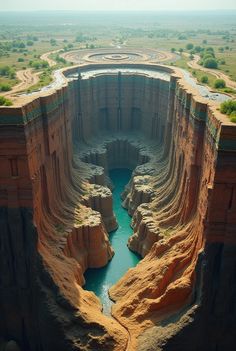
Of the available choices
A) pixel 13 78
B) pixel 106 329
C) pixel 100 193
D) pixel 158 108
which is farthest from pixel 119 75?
pixel 106 329

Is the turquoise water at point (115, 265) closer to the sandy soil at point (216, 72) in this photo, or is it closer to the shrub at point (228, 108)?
the shrub at point (228, 108)

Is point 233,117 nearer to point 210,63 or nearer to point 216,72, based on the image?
point 216,72

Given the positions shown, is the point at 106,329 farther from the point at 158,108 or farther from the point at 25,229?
the point at 158,108

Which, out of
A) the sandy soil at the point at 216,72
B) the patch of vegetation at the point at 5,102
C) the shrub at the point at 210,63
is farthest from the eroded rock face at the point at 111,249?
the shrub at the point at 210,63

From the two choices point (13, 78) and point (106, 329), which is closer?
point (106, 329)

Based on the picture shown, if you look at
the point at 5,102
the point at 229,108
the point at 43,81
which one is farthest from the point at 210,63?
the point at 5,102

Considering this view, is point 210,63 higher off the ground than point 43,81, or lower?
higher
